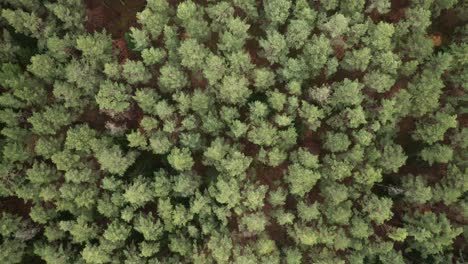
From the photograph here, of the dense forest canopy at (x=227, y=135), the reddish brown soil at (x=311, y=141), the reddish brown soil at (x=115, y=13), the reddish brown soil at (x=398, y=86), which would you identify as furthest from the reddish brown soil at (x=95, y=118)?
the reddish brown soil at (x=398, y=86)

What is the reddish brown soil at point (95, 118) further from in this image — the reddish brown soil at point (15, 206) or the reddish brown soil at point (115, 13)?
the reddish brown soil at point (15, 206)

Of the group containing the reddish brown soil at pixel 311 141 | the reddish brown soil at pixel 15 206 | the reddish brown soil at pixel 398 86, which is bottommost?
the reddish brown soil at pixel 15 206

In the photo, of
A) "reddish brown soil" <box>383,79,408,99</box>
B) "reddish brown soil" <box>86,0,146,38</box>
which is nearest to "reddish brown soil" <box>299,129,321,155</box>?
"reddish brown soil" <box>383,79,408,99</box>

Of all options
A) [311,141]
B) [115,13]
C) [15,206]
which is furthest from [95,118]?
[311,141]

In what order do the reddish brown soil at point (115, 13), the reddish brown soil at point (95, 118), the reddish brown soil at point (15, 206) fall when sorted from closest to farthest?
the reddish brown soil at point (15, 206), the reddish brown soil at point (95, 118), the reddish brown soil at point (115, 13)

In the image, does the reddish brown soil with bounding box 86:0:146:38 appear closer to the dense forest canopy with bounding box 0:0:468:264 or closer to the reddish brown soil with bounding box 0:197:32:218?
the dense forest canopy with bounding box 0:0:468:264

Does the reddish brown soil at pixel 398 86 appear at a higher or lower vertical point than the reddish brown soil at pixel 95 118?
higher

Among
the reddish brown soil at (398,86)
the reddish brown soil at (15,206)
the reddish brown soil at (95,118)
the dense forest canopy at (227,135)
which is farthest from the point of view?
the reddish brown soil at (398,86)

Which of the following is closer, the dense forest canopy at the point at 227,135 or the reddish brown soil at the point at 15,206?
the dense forest canopy at the point at 227,135

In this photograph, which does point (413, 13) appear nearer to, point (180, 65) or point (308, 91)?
point (308, 91)
